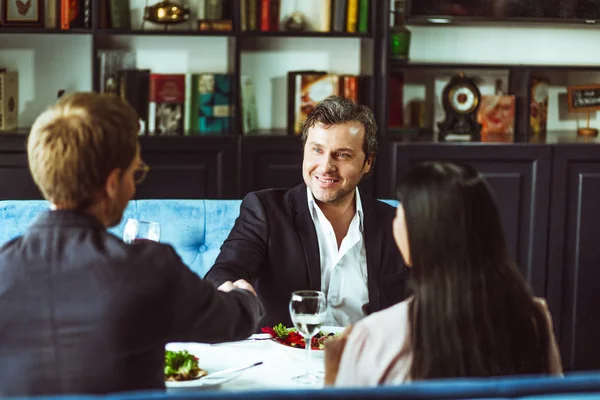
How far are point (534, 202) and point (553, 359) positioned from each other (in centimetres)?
239

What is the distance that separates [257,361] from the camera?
1.80 metres

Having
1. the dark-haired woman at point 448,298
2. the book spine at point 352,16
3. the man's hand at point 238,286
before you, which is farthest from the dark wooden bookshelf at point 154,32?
the dark-haired woman at point 448,298

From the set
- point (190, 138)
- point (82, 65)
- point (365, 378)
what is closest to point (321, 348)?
point (365, 378)

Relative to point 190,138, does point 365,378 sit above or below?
below

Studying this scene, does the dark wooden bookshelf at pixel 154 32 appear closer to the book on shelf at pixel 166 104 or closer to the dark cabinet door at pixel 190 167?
the book on shelf at pixel 166 104

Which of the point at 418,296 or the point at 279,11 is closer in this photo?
the point at 418,296

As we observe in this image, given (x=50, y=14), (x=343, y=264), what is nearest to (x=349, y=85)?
(x=50, y=14)

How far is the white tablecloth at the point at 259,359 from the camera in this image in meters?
1.68

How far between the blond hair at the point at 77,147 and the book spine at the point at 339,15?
96.1 inches

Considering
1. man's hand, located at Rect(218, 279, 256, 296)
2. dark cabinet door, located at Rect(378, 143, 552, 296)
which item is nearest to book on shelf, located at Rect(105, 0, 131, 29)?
dark cabinet door, located at Rect(378, 143, 552, 296)

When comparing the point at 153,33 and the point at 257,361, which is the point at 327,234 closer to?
the point at 257,361

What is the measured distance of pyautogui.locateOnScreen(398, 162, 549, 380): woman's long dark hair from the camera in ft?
4.33

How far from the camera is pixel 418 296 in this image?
1342 millimetres

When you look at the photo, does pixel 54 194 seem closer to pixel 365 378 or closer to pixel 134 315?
pixel 134 315
